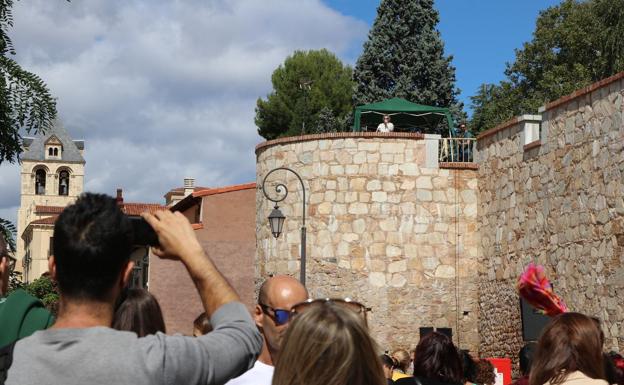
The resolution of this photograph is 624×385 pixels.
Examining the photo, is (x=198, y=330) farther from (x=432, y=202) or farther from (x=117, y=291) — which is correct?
(x=432, y=202)

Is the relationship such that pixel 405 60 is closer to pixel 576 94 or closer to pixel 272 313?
pixel 576 94

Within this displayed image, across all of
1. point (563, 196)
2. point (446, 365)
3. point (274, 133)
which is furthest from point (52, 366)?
point (274, 133)

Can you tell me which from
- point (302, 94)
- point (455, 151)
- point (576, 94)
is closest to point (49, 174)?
point (302, 94)

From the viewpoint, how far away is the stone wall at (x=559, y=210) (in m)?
19.8

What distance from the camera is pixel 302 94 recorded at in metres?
56.7

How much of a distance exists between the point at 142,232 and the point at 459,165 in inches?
927

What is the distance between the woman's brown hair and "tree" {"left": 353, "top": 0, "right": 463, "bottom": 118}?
41.2 metres

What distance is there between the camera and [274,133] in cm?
5716

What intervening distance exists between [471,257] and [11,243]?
18002mm

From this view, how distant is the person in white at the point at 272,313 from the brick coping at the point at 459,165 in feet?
70.6

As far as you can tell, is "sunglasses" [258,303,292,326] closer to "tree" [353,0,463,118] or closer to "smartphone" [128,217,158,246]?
"smartphone" [128,217,158,246]

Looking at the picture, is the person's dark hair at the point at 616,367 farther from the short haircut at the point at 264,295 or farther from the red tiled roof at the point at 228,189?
the red tiled roof at the point at 228,189

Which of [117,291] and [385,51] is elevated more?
[385,51]

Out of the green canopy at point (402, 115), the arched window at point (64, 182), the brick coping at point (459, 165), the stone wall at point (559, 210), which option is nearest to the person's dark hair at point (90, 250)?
the stone wall at point (559, 210)
